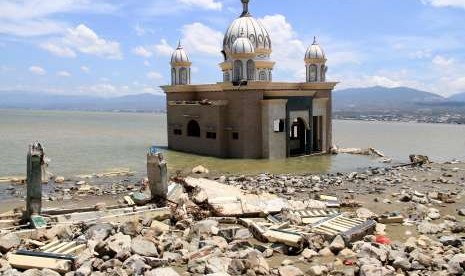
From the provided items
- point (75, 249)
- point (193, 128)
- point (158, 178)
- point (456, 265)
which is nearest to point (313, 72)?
point (193, 128)

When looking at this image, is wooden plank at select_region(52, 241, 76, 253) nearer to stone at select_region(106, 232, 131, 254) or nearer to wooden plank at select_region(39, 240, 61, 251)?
wooden plank at select_region(39, 240, 61, 251)

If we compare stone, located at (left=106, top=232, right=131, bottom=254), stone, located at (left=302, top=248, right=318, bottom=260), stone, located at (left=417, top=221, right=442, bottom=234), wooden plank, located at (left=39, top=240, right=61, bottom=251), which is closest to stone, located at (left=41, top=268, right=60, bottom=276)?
stone, located at (left=106, top=232, right=131, bottom=254)

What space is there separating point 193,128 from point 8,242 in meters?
28.3

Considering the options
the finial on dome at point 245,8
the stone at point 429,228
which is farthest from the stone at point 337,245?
the finial on dome at point 245,8

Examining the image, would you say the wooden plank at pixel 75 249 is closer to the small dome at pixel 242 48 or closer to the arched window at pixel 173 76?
the small dome at pixel 242 48

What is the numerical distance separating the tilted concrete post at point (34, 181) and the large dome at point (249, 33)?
26.1 meters

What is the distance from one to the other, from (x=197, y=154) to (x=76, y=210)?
72.4ft

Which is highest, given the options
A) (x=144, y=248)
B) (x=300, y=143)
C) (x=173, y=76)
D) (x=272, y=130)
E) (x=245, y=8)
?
(x=245, y=8)

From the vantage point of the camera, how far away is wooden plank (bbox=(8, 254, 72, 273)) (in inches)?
415

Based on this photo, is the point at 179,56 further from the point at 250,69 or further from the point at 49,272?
the point at 49,272

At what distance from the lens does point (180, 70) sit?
42.2m

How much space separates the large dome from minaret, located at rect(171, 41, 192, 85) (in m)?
3.61

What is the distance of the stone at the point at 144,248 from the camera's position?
11.2m

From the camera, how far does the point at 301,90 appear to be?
120 feet
